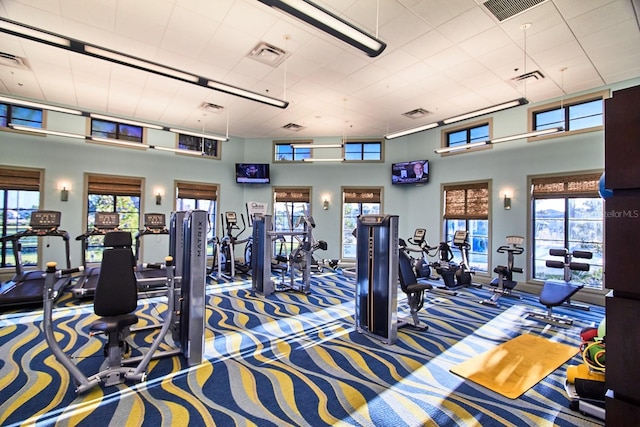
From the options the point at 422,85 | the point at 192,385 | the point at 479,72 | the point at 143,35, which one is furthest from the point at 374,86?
the point at 192,385

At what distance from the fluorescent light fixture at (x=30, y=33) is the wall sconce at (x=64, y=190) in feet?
18.6

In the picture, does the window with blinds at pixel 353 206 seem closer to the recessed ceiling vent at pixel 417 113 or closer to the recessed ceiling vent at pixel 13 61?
the recessed ceiling vent at pixel 417 113

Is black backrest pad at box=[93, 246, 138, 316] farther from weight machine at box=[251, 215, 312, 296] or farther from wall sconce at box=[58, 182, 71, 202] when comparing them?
wall sconce at box=[58, 182, 71, 202]

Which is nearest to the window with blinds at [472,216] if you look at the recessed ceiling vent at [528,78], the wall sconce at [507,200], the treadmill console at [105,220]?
the wall sconce at [507,200]

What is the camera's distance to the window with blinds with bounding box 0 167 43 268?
729cm

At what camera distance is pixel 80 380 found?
106 inches

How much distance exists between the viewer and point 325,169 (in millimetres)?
10078

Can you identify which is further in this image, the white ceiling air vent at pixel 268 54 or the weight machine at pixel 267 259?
the weight machine at pixel 267 259

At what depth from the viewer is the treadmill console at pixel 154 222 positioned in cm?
712

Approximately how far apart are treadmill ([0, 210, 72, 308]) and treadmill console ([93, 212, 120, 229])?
0.60 meters

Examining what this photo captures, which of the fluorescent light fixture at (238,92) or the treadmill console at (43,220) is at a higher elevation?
the fluorescent light fixture at (238,92)

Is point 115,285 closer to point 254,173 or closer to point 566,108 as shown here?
point 254,173

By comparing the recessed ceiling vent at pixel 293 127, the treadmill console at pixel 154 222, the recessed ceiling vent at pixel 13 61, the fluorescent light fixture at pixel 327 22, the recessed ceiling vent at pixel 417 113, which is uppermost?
the recessed ceiling vent at pixel 13 61

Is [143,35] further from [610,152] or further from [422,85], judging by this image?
[610,152]
